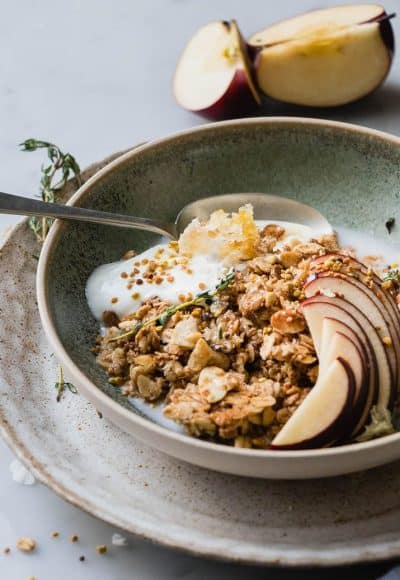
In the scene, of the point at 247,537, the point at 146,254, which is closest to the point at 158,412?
the point at 247,537

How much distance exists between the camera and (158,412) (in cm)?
182

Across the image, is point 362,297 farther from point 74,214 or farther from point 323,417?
point 74,214

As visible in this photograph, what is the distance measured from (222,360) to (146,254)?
18.4 inches

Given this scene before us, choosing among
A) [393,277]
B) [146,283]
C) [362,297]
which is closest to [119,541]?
[146,283]

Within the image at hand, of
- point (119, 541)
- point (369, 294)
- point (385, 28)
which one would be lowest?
point (119, 541)

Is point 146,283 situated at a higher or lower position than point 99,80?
lower

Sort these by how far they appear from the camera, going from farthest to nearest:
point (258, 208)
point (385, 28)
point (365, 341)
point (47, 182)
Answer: point (385, 28) < point (258, 208) < point (47, 182) < point (365, 341)

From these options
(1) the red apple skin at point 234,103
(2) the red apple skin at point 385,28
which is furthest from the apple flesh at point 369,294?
(2) the red apple skin at point 385,28

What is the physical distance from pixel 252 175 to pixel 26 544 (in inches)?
48.8

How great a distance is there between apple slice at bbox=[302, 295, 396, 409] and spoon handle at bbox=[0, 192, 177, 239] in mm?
587

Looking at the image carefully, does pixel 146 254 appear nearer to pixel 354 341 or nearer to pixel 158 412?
pixel 158 412

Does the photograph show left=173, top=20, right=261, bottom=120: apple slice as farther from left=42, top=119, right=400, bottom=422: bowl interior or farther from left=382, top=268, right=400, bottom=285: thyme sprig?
left=382, top=268, right=400, bottom=285: thyme sprig

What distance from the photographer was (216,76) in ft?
9.20

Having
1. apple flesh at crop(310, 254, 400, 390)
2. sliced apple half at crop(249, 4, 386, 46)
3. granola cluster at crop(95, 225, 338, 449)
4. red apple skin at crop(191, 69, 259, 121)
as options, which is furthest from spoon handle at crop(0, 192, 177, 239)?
sliced apple half at crop(249, 4, 386, 46)
